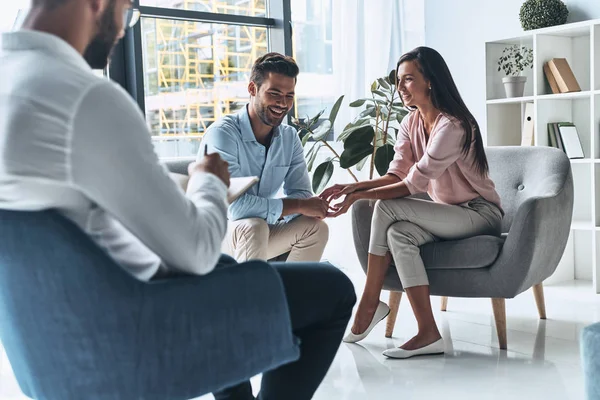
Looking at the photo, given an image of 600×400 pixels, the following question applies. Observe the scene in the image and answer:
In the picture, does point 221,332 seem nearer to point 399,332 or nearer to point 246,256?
point 246,256

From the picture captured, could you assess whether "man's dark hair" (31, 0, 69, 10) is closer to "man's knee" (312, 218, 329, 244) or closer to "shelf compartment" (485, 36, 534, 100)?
"man's knee" (312, 218, 329, 244)

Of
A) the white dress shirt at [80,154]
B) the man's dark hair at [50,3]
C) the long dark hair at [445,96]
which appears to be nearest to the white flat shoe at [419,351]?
the long dark hair at [445,96]

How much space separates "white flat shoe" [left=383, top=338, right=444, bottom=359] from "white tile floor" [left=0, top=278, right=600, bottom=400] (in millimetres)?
28

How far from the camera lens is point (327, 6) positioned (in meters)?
4.86

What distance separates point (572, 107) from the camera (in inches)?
158

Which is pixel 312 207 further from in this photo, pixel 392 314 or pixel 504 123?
pixel 504 123

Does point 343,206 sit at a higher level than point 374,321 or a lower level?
higher

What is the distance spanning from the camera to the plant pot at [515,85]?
157 inches

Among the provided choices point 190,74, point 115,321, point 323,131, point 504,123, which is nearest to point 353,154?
point 323,131

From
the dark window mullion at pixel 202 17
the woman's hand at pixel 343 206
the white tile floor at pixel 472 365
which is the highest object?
the dark window mullion at pixel 202 17

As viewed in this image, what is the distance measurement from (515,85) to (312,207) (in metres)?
1.90

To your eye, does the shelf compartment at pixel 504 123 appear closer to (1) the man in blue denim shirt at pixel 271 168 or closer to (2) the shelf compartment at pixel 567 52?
(2) the shelf compartment at pixel 567 52

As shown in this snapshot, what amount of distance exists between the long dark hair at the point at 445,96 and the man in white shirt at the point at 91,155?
1.66 m

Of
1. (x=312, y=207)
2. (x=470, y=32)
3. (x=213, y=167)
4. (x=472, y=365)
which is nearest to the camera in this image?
(x=213, y=167)
